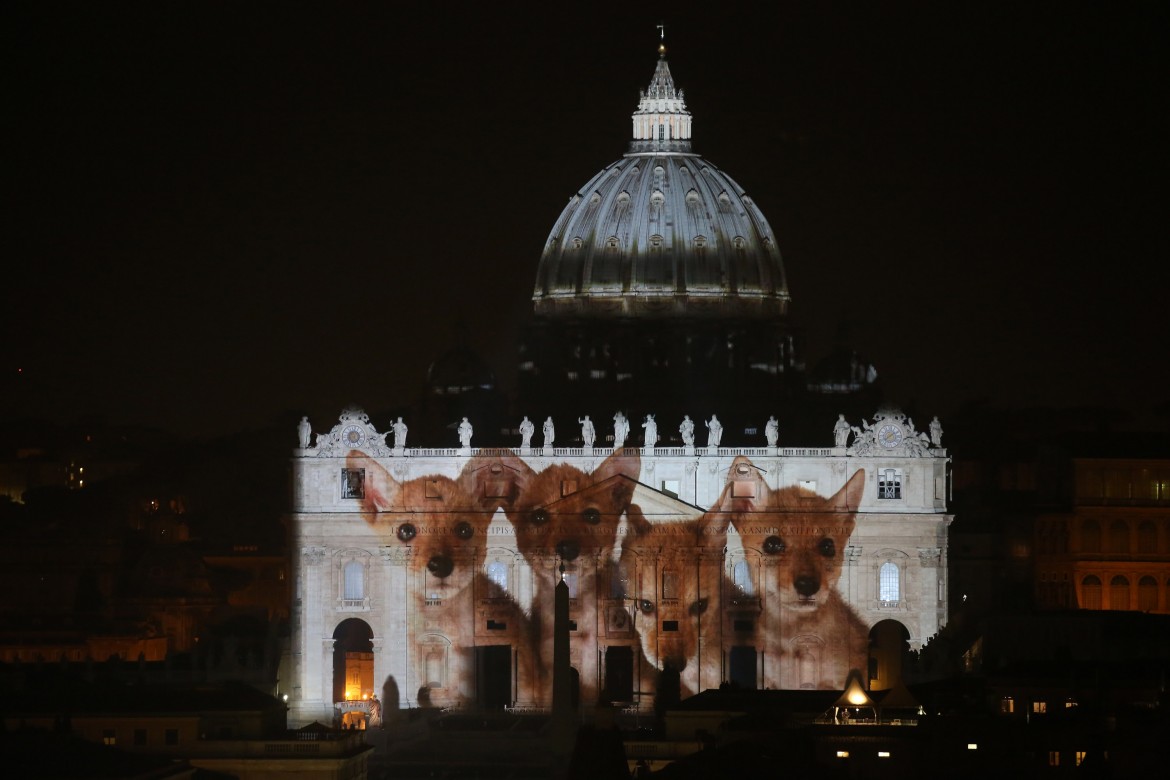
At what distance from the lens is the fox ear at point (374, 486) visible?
15025cm

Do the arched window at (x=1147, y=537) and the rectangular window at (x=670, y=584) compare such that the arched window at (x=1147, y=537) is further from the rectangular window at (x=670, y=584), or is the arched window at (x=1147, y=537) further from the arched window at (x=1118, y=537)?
the rectangular window at (x=670, y=584)

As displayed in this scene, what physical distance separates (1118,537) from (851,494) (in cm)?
2047

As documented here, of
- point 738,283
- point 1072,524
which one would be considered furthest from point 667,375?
point 1072,524

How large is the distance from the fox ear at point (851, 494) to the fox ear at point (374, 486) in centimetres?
1511

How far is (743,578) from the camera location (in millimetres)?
149250

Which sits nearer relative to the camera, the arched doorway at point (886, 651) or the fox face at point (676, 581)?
the arched doorway at point (886, 651)

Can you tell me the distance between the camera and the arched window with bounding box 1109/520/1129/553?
166 meters

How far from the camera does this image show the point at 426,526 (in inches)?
5925

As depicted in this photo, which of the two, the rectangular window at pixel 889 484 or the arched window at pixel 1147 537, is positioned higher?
the rectangular window at pixel 889 484

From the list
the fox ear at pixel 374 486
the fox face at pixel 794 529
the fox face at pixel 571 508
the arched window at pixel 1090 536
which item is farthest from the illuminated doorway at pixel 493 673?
the arched window at pixel 1090 536

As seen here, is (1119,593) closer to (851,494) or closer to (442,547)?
(851,494)

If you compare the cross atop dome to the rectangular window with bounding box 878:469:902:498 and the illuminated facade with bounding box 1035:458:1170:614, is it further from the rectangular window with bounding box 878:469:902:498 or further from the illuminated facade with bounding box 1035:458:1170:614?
the rectangular window with bounding box 878:469:902:498

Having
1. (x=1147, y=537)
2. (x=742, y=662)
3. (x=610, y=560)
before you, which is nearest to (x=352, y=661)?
(x=610, y=560)

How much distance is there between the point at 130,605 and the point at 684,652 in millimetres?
22456
